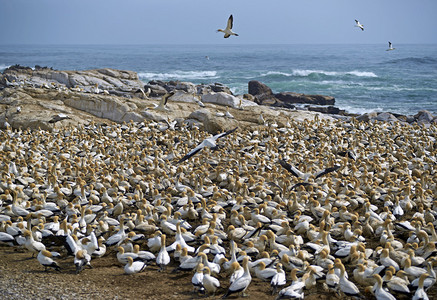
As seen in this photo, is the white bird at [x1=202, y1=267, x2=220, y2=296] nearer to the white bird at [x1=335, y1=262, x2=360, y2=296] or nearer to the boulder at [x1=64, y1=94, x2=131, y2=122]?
the white bird at [x1=335, y1=262, x2=360, y2=296]

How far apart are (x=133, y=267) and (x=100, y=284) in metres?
0.64

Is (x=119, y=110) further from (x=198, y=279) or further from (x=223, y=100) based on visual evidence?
(x=198, y=279)

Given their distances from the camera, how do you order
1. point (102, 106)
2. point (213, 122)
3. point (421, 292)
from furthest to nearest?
1. point (102, 106)
2. point (213, 122)
3. point (421, 292)

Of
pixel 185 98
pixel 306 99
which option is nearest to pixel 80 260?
pixel 185 98

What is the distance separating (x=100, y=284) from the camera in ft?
27.8

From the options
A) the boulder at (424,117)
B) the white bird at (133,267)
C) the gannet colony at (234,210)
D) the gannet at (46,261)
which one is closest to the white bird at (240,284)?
the gannet colony at (234,210)

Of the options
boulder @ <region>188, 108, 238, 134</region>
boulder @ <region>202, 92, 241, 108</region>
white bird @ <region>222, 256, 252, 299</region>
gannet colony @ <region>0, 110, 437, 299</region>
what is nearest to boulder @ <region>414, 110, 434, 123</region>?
gannet colony @ <region>0, 110, 437, 299</region>

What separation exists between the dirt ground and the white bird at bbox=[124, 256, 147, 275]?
75 mm

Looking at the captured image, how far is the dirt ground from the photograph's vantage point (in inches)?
318

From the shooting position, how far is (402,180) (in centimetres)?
1412

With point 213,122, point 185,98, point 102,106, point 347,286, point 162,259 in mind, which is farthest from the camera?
point 185,98

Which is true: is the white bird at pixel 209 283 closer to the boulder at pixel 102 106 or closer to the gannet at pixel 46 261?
the gannet at pixel 46 261

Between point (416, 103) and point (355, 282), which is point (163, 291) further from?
point (416, 103)

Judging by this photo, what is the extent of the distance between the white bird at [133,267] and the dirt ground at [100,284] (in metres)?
0.07
